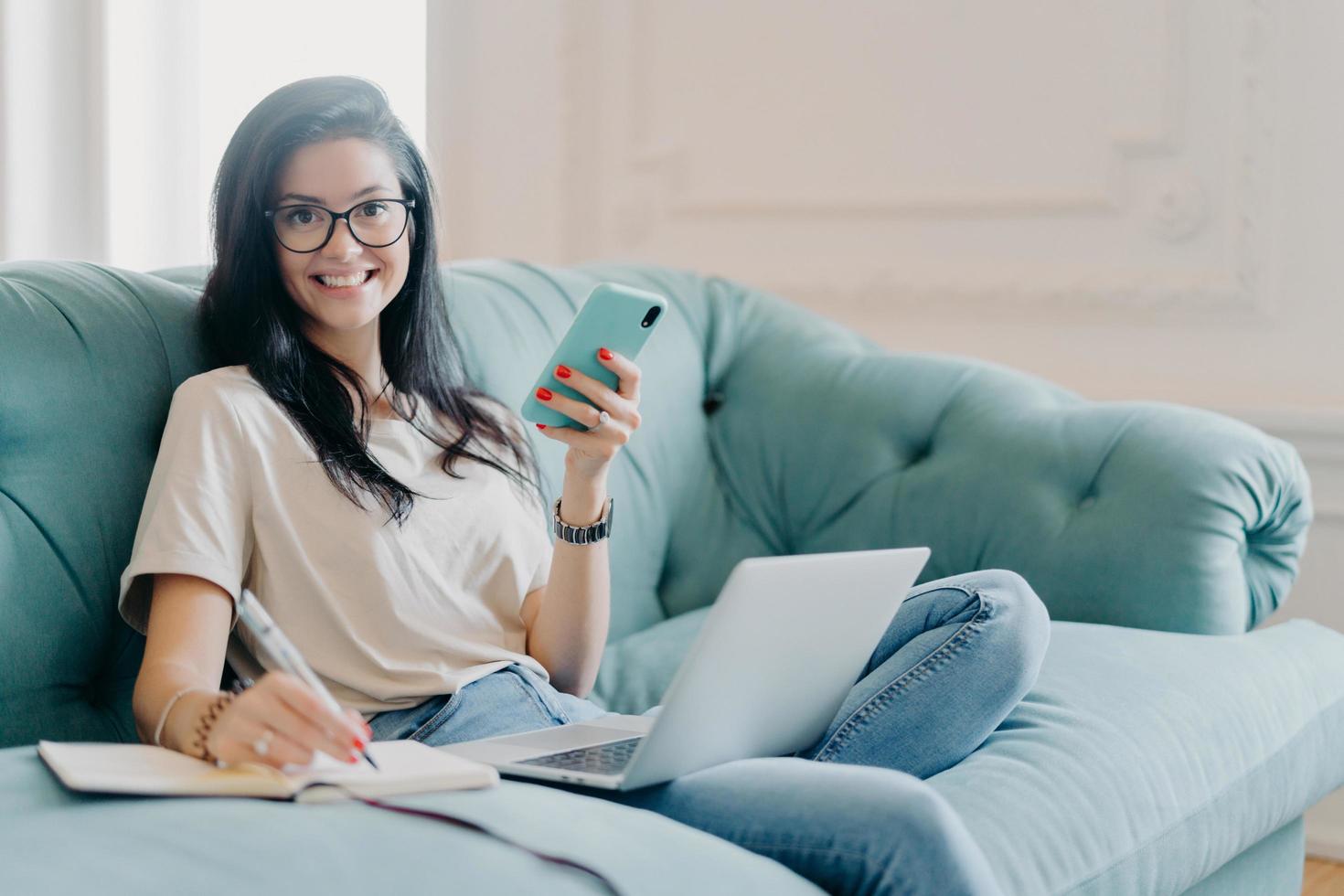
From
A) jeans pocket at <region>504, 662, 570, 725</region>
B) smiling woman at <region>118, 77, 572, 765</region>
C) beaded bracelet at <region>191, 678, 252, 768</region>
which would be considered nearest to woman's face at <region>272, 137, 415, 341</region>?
smiling woman at <region>118, 77, 572, 765</region>

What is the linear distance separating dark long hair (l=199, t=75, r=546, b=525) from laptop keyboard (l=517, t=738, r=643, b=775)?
12.5 inches

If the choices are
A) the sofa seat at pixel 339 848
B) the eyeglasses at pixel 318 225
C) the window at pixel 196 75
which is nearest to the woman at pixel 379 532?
the eyeglasses at pixel 318 225

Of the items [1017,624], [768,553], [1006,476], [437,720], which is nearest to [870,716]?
[1017,624]

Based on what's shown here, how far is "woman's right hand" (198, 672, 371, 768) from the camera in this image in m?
0.98

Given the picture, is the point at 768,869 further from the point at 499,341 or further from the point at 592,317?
the point at 499,341

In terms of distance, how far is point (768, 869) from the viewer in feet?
3.40

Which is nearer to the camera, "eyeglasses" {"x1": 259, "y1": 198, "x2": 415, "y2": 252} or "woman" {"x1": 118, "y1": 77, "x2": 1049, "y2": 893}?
"woman" {"x1": 118, "y1": 77, "x2": 1049, "y2": 893}

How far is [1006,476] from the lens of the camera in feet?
6.70

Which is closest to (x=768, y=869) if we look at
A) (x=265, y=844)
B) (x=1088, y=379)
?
(x=265, y=844)

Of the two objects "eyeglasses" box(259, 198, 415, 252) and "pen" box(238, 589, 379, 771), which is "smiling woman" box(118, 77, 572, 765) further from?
"pen" box(238, 589, 379, 771)

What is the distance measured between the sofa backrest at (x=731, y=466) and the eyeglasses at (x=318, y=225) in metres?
0.16

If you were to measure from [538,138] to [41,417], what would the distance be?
80.9 inches

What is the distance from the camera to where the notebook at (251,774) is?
987 mm

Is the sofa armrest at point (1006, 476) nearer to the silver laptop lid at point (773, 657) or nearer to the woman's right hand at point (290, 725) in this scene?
the silver laptop lid at point (773, 657)
